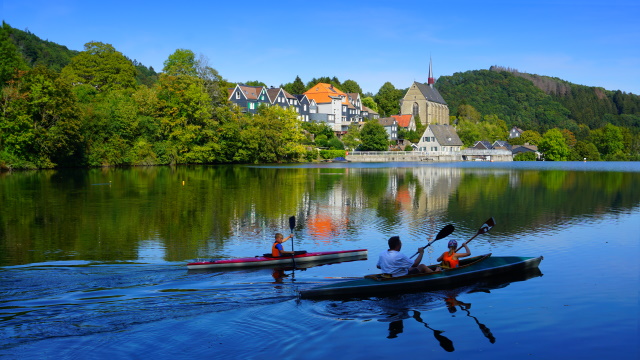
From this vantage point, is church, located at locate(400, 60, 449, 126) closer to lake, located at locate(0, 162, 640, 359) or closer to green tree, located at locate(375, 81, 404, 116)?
green tree, located at locate(375, 81, 404, 116)

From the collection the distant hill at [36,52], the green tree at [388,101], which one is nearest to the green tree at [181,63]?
the distant hill at [36,52]

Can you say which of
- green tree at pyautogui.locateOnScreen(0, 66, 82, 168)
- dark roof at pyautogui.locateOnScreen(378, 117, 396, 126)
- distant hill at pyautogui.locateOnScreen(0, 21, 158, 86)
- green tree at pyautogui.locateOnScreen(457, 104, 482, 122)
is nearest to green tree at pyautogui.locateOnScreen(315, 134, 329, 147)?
dark roof at pyautogui.locateOnScreen(378, 117, 396, 126)

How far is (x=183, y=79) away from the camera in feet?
254

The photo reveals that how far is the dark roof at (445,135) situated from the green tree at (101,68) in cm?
7139

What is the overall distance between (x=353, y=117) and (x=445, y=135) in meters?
27.8

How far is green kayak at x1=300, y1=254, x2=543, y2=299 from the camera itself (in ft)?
41.1

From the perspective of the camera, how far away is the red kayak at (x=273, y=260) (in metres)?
14.9

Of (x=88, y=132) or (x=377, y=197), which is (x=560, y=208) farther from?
(x=88, y=132)

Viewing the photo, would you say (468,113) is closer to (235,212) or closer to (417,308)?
(235,212)

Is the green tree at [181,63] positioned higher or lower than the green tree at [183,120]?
higher

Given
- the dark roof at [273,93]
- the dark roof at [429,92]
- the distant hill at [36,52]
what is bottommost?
the dark roof at [273,93]

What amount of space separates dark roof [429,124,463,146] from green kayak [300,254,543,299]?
116083mm

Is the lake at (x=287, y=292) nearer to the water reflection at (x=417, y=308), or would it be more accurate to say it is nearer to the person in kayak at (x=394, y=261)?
the water reflection at (x=417, y=308)

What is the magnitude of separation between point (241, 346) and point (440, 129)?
127m
